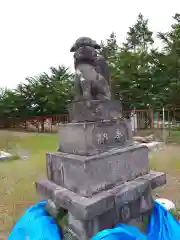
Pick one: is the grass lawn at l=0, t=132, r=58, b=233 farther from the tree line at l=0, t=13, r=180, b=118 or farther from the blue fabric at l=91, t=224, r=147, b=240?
the tree line at l=0, t=13, r=180, b=118

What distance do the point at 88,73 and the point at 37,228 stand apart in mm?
1943

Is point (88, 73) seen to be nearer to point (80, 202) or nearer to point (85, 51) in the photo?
point (85, 51)

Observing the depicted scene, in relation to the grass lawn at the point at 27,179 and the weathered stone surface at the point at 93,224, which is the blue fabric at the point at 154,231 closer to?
the weathered stone surface at the point at 93,224

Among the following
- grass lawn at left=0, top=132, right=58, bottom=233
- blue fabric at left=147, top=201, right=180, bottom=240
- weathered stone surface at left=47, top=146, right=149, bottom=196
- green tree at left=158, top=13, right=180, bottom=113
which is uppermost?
green tree at left=158, top=13, right=180, bottom=113

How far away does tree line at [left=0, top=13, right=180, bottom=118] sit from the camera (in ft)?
40.8

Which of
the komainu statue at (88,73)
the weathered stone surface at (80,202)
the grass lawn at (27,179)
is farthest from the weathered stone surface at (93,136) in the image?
the grass lawn at (27,179)

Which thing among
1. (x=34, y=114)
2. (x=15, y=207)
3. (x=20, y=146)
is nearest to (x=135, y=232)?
(x=15, y=207)

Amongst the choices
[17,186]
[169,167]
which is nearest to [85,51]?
[17,186]

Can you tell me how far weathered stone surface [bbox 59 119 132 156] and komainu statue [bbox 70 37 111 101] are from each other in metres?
0.35

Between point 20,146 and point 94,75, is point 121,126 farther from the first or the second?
point 20,146

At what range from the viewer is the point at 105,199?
223cm

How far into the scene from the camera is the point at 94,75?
2.63 m

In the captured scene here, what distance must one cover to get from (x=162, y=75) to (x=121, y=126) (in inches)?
450

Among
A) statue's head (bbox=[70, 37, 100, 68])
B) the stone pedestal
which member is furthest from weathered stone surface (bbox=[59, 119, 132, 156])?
statue's head (bbox=[70, 37, 100, 68])
